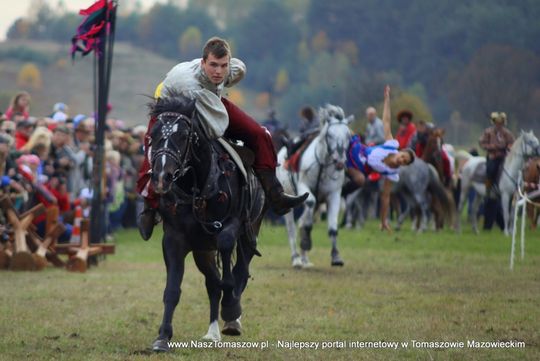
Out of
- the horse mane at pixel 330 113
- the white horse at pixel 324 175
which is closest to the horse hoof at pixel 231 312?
the white horse at pixel 324 175

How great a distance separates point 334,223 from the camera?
19.5 m

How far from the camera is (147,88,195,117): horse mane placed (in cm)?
1002

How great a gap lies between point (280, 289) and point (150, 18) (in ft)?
353

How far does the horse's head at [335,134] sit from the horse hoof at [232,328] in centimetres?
799

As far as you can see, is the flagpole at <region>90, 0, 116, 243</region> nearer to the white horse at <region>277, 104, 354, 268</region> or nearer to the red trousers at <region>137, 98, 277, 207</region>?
the white horse at <region>277, 104, 354, 268</region>

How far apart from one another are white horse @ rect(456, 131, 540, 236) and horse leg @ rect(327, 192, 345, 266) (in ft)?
25.3

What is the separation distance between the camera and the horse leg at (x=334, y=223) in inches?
759

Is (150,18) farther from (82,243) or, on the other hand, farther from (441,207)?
(82,243)

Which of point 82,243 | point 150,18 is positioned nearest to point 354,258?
point 82,243

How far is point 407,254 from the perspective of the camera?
22375 millimetres

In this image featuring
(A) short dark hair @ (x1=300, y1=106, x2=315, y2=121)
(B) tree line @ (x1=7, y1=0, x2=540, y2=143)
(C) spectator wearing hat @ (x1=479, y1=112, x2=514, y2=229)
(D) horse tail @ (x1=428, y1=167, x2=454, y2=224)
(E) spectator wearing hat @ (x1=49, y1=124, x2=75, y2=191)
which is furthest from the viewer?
(B) tree line @ (x1=7, y1=0, x2=540, y2=143)

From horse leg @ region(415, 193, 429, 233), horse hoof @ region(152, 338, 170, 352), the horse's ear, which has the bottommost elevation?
horse leg @ region(415, 193, 429, 233)

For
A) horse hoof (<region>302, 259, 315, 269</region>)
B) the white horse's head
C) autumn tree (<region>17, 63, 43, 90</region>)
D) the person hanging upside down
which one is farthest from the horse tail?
autumn tree (<region>17, 63, 43, 90</region>)

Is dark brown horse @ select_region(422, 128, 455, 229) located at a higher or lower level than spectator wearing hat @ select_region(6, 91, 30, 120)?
lower
